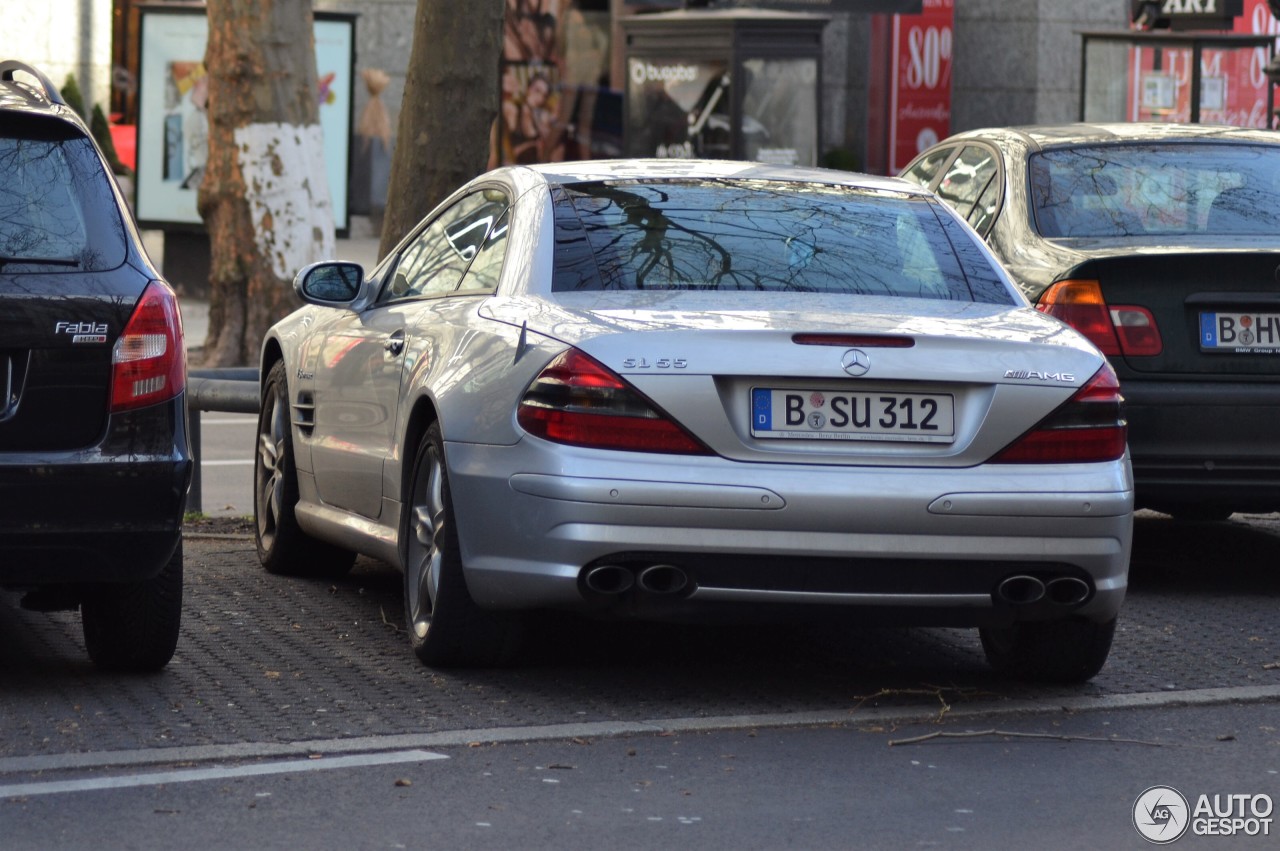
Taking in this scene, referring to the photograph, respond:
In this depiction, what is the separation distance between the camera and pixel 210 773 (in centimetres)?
502

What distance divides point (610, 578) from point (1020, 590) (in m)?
1.04

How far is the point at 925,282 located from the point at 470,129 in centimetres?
467

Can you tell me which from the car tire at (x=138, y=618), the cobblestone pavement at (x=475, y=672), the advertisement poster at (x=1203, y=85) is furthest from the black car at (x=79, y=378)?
the advertisement poster at (x=1203, y=85)

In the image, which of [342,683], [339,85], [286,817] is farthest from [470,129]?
[339,85]

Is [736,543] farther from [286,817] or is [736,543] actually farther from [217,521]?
[217,521]

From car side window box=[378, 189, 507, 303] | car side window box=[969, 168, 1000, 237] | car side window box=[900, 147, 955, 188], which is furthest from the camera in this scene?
car side window box=[900, 147, 955, 188]

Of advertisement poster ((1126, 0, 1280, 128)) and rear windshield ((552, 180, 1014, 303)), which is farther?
advertisement poster ((1126, 0, 1280, 128))

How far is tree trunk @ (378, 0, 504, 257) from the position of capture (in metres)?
10.4

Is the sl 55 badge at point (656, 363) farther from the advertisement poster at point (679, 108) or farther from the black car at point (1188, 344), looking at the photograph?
the advertisement poster at point (679, 108)

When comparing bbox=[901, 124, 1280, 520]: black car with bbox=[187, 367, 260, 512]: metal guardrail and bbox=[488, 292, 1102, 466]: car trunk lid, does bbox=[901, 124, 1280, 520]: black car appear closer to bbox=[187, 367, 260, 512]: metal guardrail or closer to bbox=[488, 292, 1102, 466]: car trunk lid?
bbox=[488, 292, 1102, 466]: car trunk lid

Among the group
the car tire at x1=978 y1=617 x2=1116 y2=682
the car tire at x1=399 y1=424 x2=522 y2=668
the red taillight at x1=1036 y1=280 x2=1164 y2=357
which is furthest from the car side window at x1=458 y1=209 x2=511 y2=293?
the red taillight at x1=1036 y1=280 x2=1164 y2=357

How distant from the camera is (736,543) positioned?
18.0ft

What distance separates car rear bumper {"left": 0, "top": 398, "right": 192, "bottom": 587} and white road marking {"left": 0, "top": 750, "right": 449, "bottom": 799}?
79 centimetres

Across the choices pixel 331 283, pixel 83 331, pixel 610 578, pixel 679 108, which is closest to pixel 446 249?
pixel 331 283
